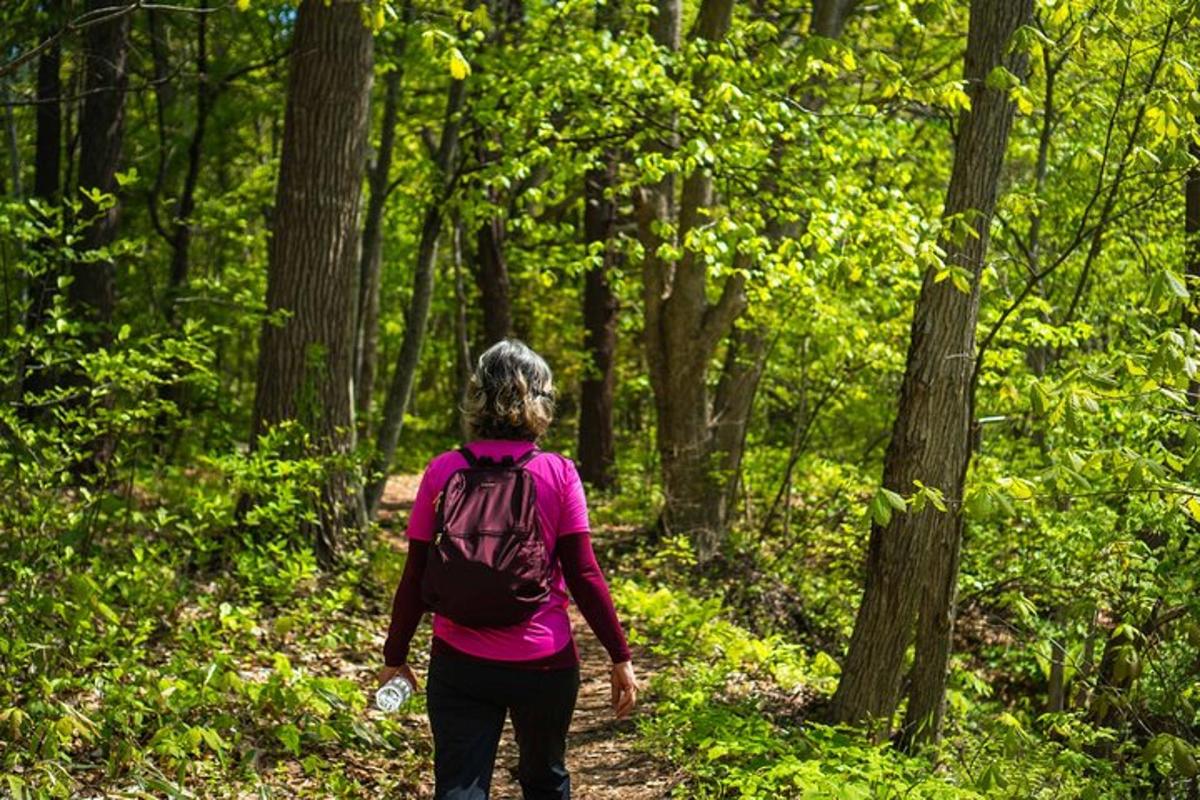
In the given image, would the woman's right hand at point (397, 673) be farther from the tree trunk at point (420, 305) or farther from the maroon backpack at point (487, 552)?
the tree trunk at point (420, 305)

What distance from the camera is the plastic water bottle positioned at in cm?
374

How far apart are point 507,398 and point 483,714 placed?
978 millimetres

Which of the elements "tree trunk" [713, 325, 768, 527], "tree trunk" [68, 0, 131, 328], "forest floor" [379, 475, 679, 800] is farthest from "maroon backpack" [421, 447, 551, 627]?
"tree trunk" [713, 325, 768, 527]

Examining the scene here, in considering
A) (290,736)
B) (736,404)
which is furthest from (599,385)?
(290,736)

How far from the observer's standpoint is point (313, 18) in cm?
876

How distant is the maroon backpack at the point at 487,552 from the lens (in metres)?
3.49

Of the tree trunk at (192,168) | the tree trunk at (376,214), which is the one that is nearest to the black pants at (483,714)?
the tree trunk at (376,214)

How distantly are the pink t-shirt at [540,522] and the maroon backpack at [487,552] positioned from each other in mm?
44

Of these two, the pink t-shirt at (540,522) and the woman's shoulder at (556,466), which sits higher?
the woman's shoulder at (556,466)

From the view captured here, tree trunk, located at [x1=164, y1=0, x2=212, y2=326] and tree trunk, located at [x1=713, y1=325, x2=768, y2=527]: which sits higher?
tree trunk, located at [x1=164, y1=0, x2=212, y2=326]

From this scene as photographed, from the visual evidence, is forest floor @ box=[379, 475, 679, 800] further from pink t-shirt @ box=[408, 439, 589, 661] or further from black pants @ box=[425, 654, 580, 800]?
pink t-shirt @ box=[408, 439, 589, 661]

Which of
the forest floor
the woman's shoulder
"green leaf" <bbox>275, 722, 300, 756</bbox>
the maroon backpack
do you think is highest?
the woman's shoulder

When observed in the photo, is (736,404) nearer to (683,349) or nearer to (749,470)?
(683,349)

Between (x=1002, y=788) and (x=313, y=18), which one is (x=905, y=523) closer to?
(x=1002, y=788)
